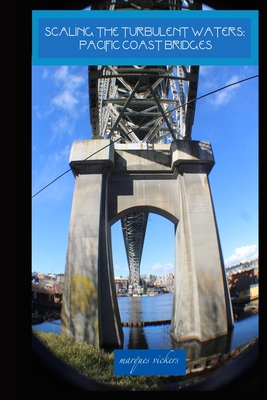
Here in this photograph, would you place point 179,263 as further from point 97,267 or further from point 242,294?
point 242,294

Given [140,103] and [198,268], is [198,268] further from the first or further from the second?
[140,103]

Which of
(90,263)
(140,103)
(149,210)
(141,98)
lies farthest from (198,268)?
(141,98)

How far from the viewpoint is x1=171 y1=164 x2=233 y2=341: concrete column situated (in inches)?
386

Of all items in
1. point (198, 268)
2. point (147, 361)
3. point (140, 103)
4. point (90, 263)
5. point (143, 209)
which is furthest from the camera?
point (140, 103)

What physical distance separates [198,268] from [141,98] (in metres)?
12.6

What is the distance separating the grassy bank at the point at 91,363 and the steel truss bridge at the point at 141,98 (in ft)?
19.5

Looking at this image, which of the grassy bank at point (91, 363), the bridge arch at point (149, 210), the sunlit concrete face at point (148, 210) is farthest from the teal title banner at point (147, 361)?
the bridge arch at point (149, 210)

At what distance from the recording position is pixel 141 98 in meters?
18.3

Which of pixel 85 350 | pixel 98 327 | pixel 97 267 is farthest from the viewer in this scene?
pixel 97 267

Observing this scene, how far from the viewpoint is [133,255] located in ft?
179

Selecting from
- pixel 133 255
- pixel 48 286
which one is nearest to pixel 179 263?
pixel 48 286

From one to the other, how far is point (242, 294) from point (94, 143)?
11.5 meters

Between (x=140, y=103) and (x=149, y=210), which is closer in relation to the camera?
(x=149, y=210)

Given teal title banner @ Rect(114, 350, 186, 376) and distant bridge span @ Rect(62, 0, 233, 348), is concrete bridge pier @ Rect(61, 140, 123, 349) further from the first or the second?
teal title banner @ Rect(114, 350, 186, 376)
